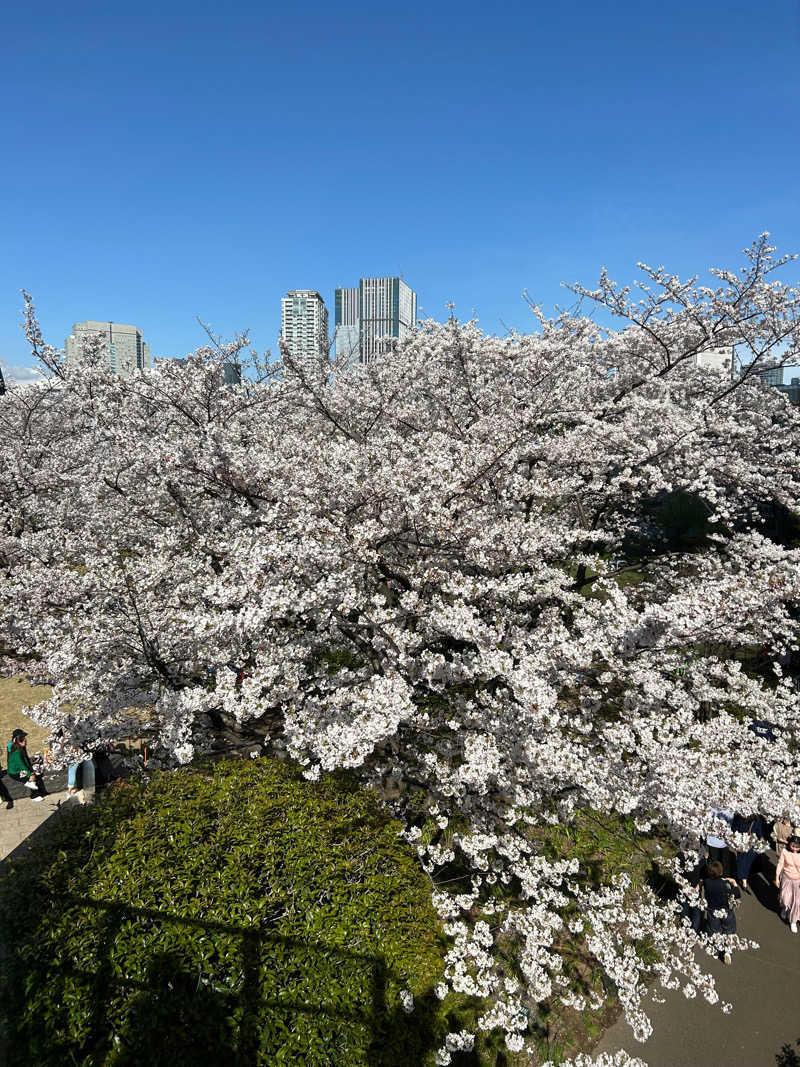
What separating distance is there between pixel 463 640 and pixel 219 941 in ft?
11.3

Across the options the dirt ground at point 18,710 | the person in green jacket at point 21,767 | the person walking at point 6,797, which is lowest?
the person walking at point 6,797

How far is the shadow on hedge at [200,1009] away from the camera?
3428 mm

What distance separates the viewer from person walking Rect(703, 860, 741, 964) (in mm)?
6078

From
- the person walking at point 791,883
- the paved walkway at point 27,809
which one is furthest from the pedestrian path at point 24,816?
the person walking at point 791,883

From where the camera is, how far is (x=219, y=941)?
3.80m

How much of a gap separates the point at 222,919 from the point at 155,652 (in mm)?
2835

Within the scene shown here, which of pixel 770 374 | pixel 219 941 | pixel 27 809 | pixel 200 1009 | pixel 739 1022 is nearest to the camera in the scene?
pixel 200 1009

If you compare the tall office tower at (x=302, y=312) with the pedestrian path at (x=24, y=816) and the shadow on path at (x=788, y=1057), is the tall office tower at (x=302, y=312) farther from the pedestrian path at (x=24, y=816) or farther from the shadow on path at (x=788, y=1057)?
the shadow on path at (x=788, y=1057)

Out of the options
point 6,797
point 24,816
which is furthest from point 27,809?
point 6,797

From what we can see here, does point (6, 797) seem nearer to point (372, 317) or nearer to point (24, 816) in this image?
point (24, 816)

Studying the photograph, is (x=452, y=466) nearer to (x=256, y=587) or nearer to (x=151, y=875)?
(x=256, y=587)

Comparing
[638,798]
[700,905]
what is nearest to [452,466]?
[638,798]

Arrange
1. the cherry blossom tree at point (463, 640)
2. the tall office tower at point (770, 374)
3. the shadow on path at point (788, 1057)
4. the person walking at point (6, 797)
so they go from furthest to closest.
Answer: the tall office tower at point (770, 374), the person walking at point (6, 797), the shadow on path at point (788, 1057), the cherry blossom tree at point (463, 640)

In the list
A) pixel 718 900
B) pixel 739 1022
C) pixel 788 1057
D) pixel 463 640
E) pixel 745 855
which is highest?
pixel 463 640
